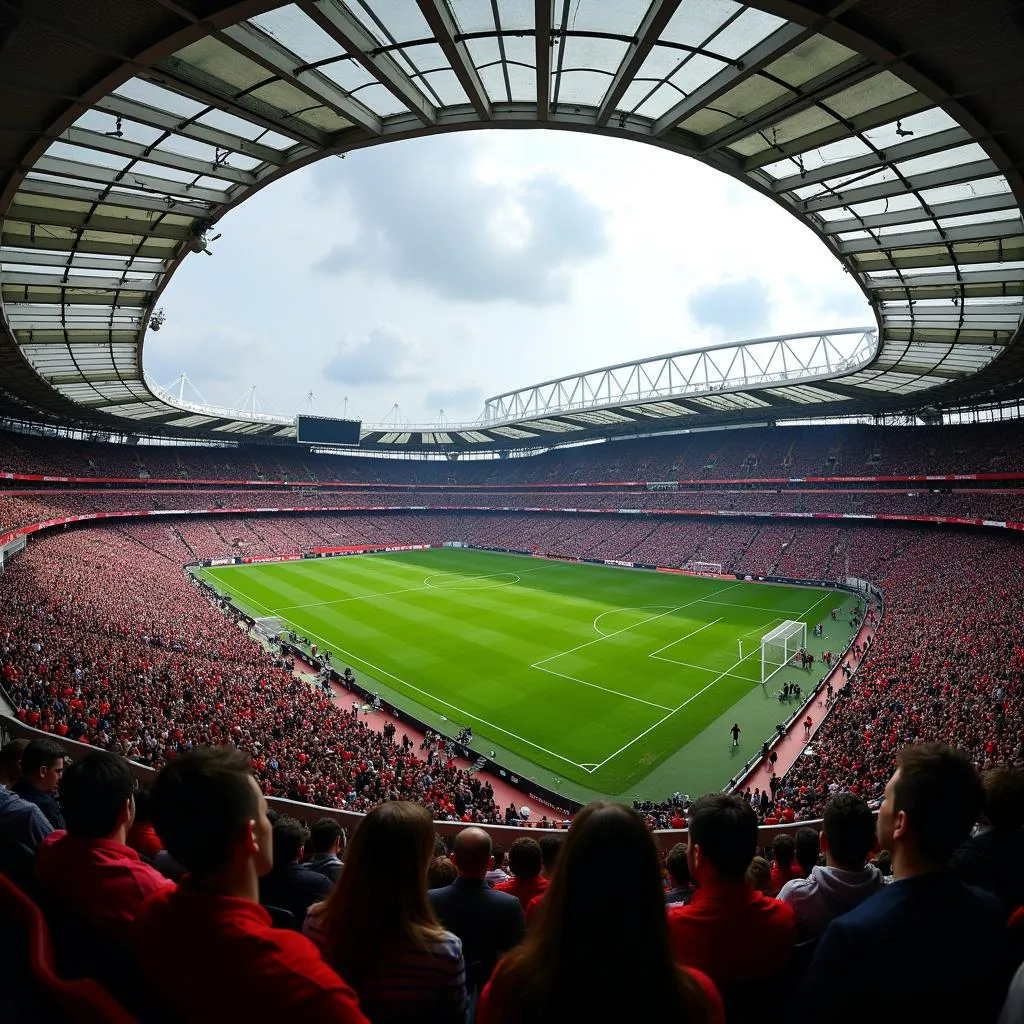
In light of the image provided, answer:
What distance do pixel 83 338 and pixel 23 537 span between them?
1843 centimetres

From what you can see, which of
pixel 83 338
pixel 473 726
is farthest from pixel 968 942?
pixel 83 338

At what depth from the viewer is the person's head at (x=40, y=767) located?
4.82m

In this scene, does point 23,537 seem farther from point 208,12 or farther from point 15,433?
point 208,12

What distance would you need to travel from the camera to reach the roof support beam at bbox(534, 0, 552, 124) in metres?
9.41

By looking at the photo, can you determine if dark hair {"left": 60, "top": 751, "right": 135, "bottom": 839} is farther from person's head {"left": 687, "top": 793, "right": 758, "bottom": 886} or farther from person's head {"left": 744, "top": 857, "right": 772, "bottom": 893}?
person's head {"left": 744, "top": 857, "right": 772, "bottom": 893}

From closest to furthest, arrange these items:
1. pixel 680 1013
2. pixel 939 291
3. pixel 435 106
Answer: pixel 680 1013, pixel 435 106, pixel 939 291

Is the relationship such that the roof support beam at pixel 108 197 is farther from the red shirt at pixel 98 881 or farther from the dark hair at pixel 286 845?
the red shirt at pixel 98 881

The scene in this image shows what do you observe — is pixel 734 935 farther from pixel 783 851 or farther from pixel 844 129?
pixel 844 129

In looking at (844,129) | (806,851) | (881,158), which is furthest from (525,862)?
(881,158)

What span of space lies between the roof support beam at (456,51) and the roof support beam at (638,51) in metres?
1.70

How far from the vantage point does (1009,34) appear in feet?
31.1

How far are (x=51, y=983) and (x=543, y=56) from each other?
1333cm

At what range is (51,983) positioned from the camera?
194cm

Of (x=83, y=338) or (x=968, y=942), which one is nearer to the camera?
(x=968, y=942)
